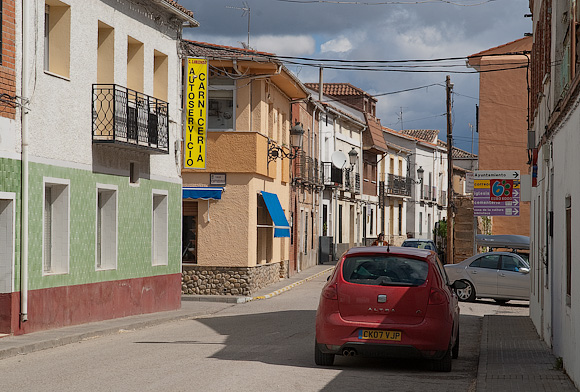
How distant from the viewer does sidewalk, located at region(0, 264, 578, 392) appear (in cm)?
1023

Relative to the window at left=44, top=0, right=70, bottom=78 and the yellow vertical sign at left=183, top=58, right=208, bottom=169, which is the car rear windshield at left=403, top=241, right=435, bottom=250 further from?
the window at left=44, top=0, right=70, bottom=78

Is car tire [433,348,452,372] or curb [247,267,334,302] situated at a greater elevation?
car tire [433,348,452,372]

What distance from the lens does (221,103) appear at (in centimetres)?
2834

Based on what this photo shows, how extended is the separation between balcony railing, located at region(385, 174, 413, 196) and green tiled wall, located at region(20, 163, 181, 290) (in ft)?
137

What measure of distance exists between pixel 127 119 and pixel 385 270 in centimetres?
864

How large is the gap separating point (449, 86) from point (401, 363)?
1225 inches

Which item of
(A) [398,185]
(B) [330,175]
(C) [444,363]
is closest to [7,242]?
(C) [444,363]

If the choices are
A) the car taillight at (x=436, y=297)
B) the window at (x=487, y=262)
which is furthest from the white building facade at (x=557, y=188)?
the window at (x=487, y=262)

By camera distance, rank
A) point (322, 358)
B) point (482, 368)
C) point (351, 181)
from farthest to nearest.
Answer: point (351, 181)
point (322, 358)
point (482, 368)

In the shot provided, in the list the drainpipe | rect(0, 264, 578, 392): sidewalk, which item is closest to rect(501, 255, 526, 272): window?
rect(0, 264, 578, 392): sidewalk

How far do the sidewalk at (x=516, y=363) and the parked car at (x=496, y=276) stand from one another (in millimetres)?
6699

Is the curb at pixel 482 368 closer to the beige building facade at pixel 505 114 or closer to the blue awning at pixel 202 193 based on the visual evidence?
the blue awning at pixel 202 193

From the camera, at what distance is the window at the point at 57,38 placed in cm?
1683

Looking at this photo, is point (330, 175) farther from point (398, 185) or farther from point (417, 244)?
point (398, 185)
